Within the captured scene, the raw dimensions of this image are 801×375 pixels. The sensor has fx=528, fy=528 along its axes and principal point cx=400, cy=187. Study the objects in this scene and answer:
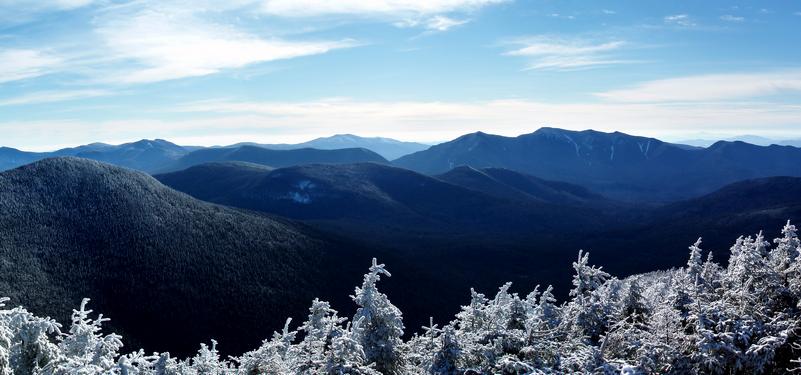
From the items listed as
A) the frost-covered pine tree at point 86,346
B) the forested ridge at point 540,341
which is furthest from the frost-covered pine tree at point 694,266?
the frost-covered pine tree at point 86,346

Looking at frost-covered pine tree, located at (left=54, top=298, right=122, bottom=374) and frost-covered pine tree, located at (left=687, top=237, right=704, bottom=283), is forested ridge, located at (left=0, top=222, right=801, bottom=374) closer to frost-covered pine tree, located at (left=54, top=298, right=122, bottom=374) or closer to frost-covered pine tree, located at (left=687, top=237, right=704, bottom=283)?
frost-covered pine tree, located at (left=54, top=298, right=122, bottom=374)

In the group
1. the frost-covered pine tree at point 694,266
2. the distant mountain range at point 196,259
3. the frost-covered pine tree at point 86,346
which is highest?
the frost-covered pine tree at point 694,266

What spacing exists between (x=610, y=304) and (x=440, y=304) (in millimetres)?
97350

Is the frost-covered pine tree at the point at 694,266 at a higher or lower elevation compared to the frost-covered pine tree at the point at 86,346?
higher

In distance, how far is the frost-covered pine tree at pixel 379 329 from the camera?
716 inches

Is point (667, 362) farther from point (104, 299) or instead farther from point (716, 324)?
point (104, 299)

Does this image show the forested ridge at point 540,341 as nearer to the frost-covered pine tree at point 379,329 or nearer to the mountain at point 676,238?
the frost-covered pine tree at point 379,329

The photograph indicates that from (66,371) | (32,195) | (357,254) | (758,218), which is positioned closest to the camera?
(66,371)

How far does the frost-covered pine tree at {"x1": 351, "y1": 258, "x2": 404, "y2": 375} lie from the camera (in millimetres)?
18188

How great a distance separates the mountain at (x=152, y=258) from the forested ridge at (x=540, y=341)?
76.7m

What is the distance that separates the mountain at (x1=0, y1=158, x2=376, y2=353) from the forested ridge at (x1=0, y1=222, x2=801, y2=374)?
76743mm

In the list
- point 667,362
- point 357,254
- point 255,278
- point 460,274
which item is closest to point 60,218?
point 255,278

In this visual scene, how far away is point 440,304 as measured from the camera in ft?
383

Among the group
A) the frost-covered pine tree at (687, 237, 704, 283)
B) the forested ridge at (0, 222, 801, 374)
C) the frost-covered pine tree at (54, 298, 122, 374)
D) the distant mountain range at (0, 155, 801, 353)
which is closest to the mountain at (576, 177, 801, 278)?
the distant mountain range at (0, 155, 801, 353)
